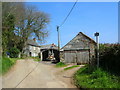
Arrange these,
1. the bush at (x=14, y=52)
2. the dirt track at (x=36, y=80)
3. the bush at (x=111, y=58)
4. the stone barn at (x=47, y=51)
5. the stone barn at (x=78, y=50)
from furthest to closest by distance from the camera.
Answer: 1. the stone barn at (x=47, y=51)
2. the bush at (x=14, y=52)
3. the stone barn at (x=78, y=50)
4. the bush at (x=111, y=58)
5. the dirt track at (x=36, y=80)

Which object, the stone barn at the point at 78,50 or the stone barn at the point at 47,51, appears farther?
the stone barn at the point at 47,51

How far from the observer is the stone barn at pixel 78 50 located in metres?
20.8

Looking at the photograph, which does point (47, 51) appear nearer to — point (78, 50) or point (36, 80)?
point (78, 50)

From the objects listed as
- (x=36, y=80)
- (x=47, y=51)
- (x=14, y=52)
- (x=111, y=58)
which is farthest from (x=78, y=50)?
(x=47, y=51)

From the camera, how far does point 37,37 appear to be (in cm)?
3956

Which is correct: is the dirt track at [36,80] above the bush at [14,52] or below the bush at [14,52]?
below

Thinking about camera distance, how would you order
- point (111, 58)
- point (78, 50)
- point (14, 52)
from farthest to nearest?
point (14, 52)
point (78, 50)
point (111, 58)

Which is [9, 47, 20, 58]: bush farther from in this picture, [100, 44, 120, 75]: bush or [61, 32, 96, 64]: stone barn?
[100, 44, 120, 75]: bush

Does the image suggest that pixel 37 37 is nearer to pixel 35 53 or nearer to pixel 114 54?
pixel 35 53

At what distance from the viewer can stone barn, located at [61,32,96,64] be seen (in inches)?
821

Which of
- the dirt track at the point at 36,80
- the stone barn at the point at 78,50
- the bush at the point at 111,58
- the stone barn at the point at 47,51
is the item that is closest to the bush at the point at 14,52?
the stone barn at the point at 47,51

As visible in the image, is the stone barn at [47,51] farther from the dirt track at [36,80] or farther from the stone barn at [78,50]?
the dirt track at [36,80]

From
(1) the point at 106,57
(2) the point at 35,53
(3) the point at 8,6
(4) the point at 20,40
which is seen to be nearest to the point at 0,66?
(1) the point at 106,57

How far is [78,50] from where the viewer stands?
21.2 meters
